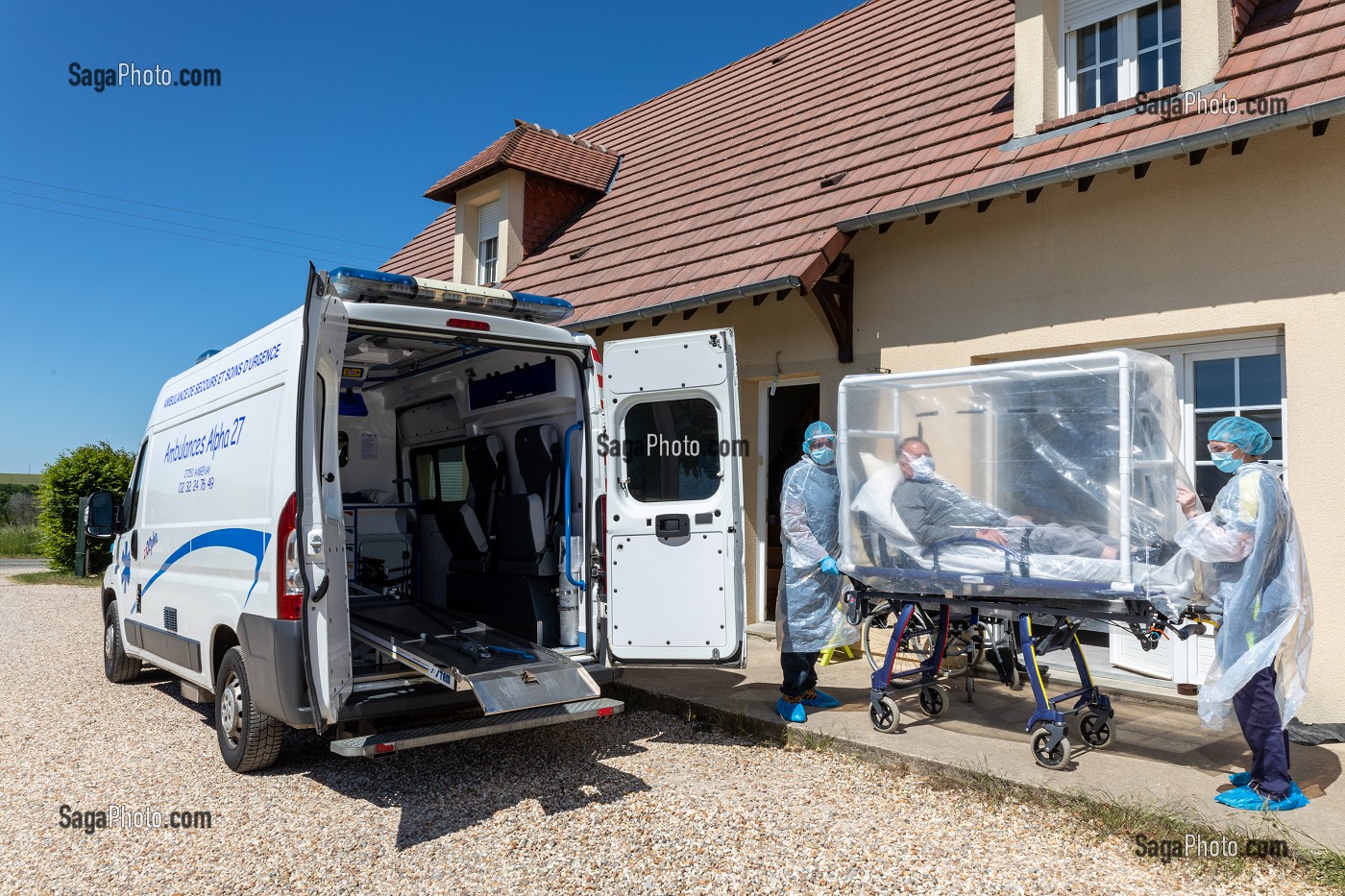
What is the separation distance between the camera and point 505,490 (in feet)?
22.9

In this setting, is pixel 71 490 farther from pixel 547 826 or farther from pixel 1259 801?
pixel 1259 801

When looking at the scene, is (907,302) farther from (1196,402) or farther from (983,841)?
(983,841)

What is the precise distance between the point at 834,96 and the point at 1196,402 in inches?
220

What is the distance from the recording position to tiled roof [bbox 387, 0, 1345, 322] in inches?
247

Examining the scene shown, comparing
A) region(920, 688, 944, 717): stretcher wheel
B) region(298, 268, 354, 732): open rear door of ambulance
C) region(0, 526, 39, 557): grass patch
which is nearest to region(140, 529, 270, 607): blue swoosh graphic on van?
region(298, 268, 354, 732): open rear door of ambulance

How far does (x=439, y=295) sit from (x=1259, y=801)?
182 inches

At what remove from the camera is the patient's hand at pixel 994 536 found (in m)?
5.10

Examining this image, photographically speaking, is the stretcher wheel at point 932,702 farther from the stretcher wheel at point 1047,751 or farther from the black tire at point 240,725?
the black tire at point 240,725

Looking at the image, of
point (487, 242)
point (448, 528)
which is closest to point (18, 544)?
point (487, 242)

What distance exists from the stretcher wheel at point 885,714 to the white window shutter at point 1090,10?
16.9 feet

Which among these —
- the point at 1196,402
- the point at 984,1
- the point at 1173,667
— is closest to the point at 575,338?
the point at 1196,402

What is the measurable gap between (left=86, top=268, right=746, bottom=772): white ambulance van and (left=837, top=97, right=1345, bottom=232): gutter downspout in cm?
232

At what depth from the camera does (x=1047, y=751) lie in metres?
4.86

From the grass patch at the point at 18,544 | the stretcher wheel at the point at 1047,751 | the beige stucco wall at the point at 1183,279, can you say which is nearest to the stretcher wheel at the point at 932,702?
the stretcher wheel at the point at 1047,751
